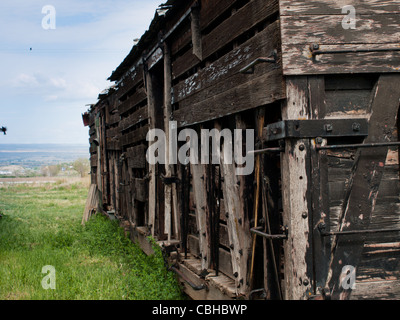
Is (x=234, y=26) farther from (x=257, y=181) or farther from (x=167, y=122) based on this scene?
(x=167, y=122)

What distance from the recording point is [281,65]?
3.05 meters

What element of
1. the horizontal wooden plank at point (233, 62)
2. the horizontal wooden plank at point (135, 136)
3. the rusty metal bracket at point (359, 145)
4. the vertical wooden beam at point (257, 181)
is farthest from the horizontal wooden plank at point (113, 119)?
the rusty metal bracket at point (359, 145)

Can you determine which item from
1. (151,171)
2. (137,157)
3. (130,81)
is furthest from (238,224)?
(130,81)

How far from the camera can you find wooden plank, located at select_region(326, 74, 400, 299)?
3.12 meters

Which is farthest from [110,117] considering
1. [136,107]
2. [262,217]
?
[262,217]

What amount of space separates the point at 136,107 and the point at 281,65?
19.7ft

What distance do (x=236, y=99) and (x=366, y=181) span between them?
1355 millimetres

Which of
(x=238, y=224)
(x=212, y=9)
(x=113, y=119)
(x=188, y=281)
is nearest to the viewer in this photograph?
(x=238, y=224)

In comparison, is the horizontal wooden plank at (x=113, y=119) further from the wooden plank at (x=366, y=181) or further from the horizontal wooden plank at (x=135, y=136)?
the wooden plank at (x=366, y=181)

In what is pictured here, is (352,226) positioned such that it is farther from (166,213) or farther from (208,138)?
(166,213)

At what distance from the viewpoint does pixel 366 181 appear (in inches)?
124

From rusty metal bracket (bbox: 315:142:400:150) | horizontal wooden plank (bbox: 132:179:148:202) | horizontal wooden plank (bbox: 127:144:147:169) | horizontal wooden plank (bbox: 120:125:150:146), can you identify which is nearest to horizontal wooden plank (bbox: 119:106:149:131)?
horizontal wooden plank (bbox: 120:125:150:146)

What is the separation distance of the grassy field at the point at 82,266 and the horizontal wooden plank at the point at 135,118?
2.48 m

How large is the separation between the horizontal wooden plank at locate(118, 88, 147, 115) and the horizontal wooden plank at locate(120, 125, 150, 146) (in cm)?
56
